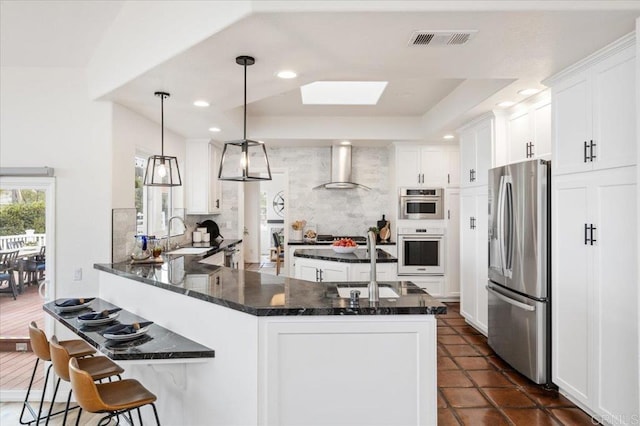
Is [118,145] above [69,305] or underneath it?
above

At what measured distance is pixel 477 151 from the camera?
4.52m

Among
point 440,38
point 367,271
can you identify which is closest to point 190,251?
point 367,271

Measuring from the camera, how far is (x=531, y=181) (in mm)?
3207

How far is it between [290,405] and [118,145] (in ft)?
8.85

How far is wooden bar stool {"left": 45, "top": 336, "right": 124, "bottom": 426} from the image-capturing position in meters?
2.19

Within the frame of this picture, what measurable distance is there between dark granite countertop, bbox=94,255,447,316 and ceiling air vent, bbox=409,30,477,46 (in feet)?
4.88

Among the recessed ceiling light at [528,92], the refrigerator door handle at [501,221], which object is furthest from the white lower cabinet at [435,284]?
the recessed ceiling light at [528,92]

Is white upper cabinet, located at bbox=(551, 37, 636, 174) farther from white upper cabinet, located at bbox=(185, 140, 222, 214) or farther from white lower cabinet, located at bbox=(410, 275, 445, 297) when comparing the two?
white upper cabinet, located at bbox=(185, 140, 222, 214)

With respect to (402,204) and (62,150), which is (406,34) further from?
(402,204)

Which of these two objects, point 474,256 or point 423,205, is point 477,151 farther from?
point 423,205

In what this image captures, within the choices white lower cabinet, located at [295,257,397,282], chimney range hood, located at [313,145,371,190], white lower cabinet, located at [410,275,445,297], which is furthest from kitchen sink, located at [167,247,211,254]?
white lower cabinet, located at [410,275,445,297]

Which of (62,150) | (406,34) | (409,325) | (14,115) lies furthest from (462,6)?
(14,115)

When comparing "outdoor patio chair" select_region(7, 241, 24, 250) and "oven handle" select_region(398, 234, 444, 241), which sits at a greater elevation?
"outdoor patio chair" select_region(7, 241, 24, 250)

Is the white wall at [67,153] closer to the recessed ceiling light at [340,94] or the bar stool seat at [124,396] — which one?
the bar stool seat at [124,396]
